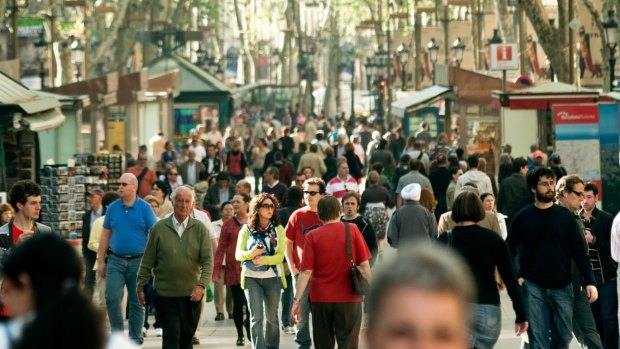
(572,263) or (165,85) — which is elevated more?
(165,85)

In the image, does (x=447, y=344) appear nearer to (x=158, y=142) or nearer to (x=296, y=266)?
(x=296, y=266)

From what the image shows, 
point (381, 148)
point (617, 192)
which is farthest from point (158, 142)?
point (617, 192)

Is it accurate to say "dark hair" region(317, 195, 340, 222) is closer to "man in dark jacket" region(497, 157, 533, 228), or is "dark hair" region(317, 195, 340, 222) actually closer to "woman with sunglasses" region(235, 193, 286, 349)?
"woman with sunglasses" region(235, 193, 286, 349)

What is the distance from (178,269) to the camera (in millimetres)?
10891

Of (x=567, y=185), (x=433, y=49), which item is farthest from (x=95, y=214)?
(x=433, y=49)

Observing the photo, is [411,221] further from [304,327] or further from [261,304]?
[261,304]

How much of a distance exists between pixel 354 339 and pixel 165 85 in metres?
30.6

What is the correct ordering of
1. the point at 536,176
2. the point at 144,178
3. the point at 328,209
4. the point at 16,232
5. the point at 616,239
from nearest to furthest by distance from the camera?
the point at 16,232
the point at 536,176
the point at 616,239
the point at 328,209
the point at 144,178

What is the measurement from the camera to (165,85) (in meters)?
40.6

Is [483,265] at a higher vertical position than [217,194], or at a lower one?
lower

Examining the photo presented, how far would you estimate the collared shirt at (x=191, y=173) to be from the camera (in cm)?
2631

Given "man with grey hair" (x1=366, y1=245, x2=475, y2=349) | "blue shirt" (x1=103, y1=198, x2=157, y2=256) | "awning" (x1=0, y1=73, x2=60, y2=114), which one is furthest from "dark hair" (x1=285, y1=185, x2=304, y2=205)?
"man with grey hair" (x1=366, y1=245, x2=475, y2=349)

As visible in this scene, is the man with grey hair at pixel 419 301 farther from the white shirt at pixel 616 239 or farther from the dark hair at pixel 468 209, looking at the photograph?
the white shirt at pixel 616 239

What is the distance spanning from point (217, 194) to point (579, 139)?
5.13m
